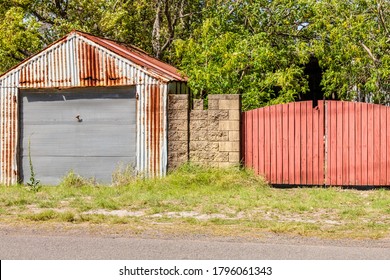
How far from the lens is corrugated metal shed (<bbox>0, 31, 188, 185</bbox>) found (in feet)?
51.9

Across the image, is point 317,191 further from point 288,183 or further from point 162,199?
point 162,199

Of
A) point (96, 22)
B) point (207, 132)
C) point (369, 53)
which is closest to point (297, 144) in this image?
point (207, 132)

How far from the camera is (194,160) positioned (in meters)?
15.4

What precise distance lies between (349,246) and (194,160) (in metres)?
7.55

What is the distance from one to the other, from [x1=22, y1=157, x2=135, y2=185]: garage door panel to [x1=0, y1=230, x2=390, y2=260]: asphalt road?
7.16 metres

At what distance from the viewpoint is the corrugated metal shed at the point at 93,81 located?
15.8 m

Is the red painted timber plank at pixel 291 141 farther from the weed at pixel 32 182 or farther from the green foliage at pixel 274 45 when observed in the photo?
the weed at pixel 32 182

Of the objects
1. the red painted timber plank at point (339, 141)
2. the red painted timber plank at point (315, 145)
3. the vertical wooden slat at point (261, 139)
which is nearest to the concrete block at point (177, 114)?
the vertical wooden slat at point (261, 139)

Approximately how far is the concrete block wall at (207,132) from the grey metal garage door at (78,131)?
109cm

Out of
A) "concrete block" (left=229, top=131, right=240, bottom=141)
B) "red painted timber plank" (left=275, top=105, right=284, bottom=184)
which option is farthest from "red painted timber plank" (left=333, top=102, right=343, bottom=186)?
"concrete block" (left=229, top=131, right=240, bottom=141)

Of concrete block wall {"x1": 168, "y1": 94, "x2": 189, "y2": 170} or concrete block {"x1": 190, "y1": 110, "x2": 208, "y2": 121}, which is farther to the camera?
concrete block wall {"x1": 168, "y1": 94, "x2": 189, "y2": 170}

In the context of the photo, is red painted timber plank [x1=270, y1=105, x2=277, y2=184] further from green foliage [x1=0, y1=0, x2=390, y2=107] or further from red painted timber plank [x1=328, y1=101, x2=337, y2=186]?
green foliage [x1=0, y1=0, x2=390, y2=107]

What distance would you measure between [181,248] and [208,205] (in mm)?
3876

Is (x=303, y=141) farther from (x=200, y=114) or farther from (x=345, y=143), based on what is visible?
(x=200, y=114)
